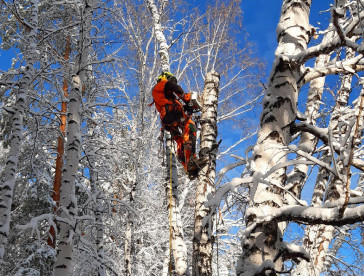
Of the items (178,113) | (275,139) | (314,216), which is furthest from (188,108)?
(314,216)

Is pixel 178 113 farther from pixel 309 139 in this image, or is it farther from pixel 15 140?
pixel 15 140

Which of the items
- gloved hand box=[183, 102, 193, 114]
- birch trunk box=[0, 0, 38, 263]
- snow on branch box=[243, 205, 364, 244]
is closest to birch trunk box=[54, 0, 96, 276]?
birch trunk box=[0, 0, 38, 263]

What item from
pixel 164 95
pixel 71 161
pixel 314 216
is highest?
pixel 164 95

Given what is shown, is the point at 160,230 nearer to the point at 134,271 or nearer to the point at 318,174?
the point at 134,271

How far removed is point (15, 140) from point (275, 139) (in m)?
5.35

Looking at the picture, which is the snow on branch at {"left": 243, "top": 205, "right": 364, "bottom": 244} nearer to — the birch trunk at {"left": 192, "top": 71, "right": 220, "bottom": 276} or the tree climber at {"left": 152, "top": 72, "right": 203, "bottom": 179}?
the birch trunk at {"left": 192, "top": 71, "right": 220, "bottom": 276}

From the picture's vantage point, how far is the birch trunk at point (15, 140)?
5.59m

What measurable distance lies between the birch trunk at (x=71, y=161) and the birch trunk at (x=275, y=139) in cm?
378

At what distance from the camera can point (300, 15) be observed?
2512 mm

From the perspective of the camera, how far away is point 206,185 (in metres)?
3.89

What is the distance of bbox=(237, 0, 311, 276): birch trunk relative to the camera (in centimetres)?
193

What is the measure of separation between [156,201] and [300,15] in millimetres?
11817

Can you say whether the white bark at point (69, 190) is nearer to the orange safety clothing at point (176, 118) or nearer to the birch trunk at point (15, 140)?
the birch trunk at point (15, 140)

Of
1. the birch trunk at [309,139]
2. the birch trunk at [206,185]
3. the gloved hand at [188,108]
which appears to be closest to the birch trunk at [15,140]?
the gloved hand at [188,108]
